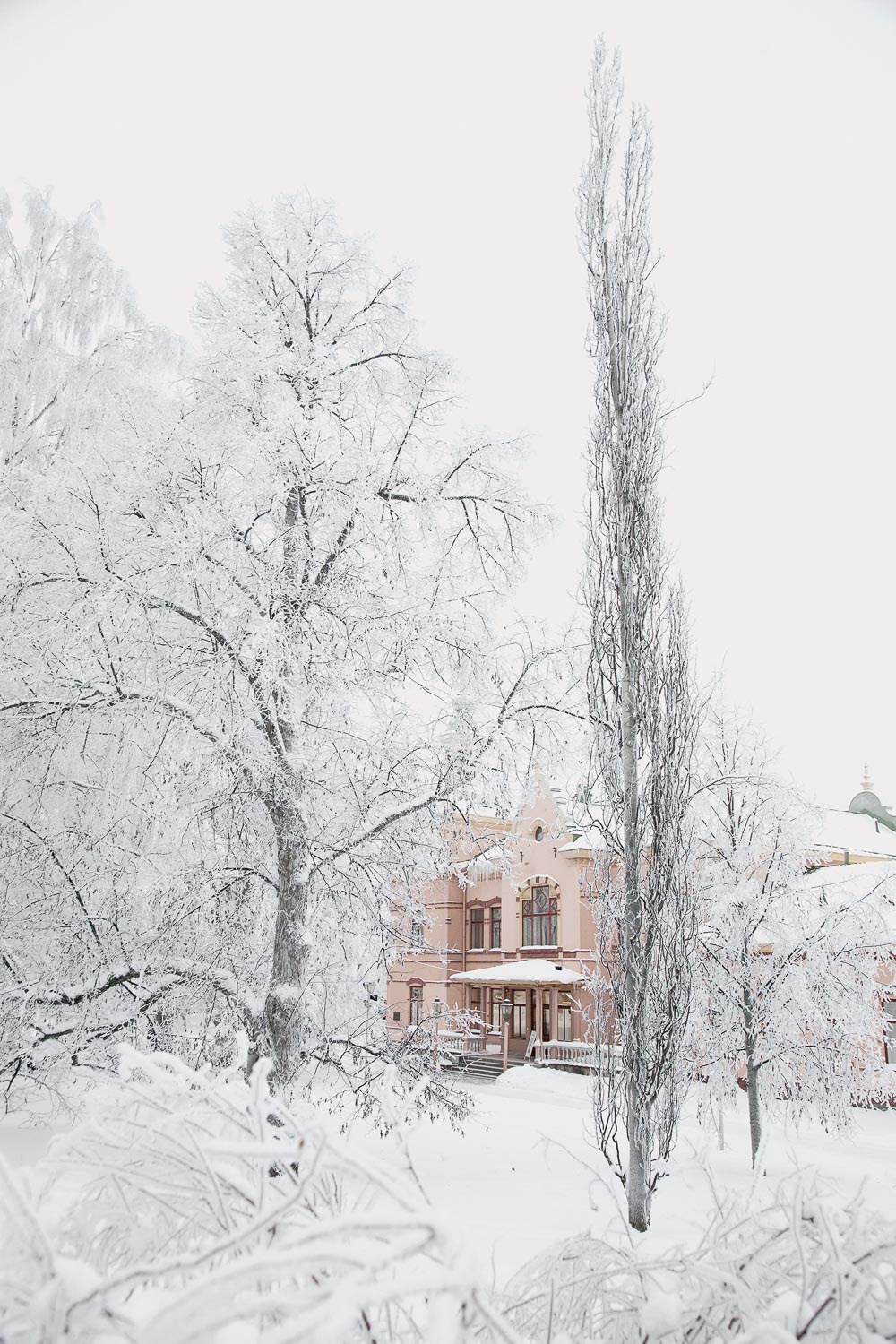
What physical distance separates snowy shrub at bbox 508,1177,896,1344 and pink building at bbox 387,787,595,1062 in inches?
755

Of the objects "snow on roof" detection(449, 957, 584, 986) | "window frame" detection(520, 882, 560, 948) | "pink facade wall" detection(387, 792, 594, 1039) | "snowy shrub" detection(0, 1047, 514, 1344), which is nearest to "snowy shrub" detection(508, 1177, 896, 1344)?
"snowy shrub" detection(0, 1047, 514, 1344)

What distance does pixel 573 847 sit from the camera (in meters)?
22.5

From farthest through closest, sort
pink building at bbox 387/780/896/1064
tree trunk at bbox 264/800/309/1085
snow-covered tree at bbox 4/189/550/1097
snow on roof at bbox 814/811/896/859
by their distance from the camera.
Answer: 1. pink building at bbox 387/780/896/1064
2. snow on roof at bbox 814/811/896/859
3. snow-covered tree at bbox 4/189/550/1097
4. tree trunk at bbox 264/800/309/1085

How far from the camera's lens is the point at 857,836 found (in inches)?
886

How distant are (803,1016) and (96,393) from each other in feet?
38.5

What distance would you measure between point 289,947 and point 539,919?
19.7 meters

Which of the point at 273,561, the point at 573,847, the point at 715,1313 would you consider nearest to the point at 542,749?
the point at 273,561

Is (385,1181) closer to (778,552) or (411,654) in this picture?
(411,654)

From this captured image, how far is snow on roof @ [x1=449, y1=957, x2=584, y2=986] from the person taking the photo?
71.1 ft

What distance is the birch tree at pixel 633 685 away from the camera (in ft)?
22.6

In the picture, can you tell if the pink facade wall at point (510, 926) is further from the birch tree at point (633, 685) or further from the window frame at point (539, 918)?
the birch tree at point (633, 685)

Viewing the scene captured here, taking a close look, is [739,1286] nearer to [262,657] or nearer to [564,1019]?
[262,657]

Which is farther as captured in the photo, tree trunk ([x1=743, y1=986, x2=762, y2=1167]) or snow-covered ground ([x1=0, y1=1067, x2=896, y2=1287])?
tree trunk ([x1=743, y1=986, x2=762, y2=1167])

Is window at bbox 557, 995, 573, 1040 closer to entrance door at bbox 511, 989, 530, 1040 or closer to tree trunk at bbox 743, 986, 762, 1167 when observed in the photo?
entrance door at bbox 511, 989, 530, 1040
